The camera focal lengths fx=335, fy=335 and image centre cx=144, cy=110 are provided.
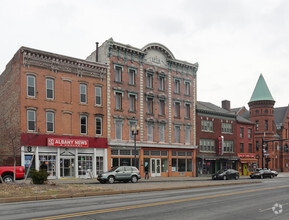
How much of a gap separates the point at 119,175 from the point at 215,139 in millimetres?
25050

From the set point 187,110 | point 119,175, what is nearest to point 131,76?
point 187,110

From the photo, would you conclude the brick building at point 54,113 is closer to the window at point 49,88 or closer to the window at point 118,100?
the window at point 49,88

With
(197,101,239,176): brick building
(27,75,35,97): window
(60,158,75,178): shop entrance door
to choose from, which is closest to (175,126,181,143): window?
(197,101,239,176): brick building

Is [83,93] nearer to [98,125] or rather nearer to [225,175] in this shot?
[98,125]

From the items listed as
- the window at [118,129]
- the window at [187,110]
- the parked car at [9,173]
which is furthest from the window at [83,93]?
the window at [187,110]

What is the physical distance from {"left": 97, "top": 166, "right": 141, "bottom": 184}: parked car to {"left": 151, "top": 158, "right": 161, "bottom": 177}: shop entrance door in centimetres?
1167

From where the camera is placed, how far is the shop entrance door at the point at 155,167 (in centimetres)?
4144

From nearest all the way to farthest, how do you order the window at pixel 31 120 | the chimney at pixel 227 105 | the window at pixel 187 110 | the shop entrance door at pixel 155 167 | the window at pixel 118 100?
the window at pixel 31 120 < the window at pixel 118 100 < the shop entrance door at pixel 155 167 < the window at pixel 187 110 < the chimney at pixel 227 105

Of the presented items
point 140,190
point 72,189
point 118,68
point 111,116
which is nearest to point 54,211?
point 72,189

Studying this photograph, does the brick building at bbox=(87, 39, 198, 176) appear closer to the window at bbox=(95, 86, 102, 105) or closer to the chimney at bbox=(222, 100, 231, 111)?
the window at bbox=(95, 86, 102, 105)

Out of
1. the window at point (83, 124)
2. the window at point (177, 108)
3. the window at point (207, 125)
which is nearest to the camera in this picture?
the window at point (83, 124)

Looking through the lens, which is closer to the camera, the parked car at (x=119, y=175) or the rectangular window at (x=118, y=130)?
the parked car at (x=119, y=175)

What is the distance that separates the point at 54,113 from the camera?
33625 mm

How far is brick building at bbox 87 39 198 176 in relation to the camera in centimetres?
3834
